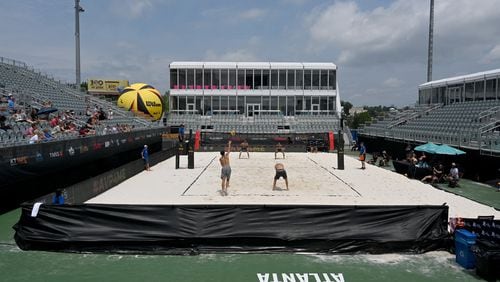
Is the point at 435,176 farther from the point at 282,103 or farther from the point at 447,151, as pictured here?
the point at 282,103

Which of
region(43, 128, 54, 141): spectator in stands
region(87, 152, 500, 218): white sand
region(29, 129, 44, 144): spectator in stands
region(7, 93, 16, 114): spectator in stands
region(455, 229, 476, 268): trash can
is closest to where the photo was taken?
region(455, 229, 476, 268): trash can

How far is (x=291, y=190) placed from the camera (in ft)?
52.6

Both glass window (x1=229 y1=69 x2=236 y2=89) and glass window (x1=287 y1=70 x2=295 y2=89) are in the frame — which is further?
glass window (x1=287 y1=70 x2=295 y2=89)

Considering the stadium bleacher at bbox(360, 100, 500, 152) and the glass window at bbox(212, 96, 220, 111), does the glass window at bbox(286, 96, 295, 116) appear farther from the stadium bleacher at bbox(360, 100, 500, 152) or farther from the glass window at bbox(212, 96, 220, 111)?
the stadium bleacher at bbox(360, 100, 500, 152)

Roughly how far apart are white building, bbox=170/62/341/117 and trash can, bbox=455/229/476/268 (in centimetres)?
4238

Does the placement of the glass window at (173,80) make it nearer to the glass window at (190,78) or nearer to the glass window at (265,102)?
the glass window at (190,78)

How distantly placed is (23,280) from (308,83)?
4628cm

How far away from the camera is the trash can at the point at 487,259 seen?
7.30m

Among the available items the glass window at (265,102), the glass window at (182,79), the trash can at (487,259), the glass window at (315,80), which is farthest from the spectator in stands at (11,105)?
the glass window at (315,80)

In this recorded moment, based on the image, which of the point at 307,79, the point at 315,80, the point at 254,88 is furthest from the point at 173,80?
the point at 315,80

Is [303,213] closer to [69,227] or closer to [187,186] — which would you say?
[69,227]

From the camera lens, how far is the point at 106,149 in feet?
69.6

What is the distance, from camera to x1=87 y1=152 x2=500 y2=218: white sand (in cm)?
1370

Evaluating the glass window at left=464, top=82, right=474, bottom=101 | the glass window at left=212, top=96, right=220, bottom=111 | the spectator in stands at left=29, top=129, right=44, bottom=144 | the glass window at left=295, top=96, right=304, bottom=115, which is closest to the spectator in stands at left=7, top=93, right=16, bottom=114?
the spectator in stands at left=29, top=129, right=44, bottom=144
